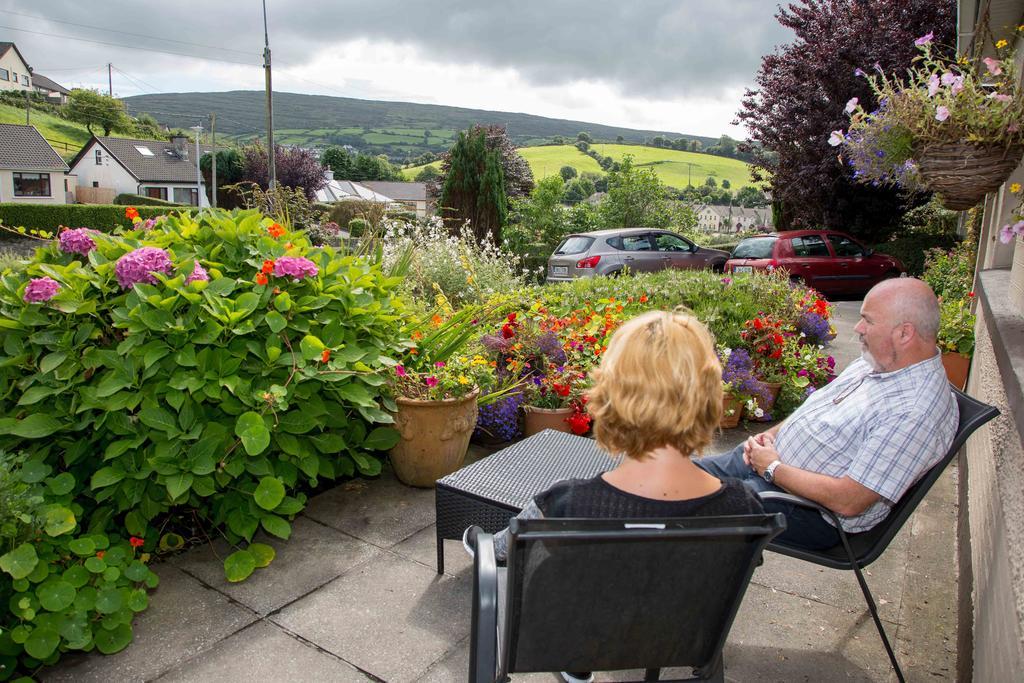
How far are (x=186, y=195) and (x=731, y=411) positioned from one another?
237 ft

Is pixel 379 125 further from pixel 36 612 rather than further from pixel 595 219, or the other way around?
pixel 36 612

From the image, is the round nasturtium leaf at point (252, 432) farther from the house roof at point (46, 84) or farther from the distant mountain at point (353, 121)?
the house roof at point (46, 84)

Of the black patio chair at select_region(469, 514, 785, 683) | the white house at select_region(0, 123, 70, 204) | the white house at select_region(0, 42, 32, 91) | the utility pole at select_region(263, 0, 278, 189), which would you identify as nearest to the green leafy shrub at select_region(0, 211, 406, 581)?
the black patio chair at select_region(469, 514, 785, 683)

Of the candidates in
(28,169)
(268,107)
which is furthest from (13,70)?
(268,107)

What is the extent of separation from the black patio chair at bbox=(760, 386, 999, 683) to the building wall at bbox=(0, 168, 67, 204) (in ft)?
195

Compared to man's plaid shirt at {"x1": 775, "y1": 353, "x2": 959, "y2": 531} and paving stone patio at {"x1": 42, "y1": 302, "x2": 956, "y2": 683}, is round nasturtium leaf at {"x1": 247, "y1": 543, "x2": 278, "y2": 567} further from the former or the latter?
man's plaid shirt at {"x1": 775, "y1": 353, "x2": 959, "y2": 531}

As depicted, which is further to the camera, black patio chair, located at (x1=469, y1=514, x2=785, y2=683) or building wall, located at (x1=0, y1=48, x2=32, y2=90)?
building wall, located at (x1=0, y1=48, x2=32, y2=90)

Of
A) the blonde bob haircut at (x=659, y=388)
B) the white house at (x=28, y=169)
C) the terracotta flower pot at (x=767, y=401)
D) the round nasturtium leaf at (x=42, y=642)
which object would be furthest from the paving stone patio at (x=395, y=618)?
the white house at (x=28, y=169)

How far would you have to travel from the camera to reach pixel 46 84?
120 m

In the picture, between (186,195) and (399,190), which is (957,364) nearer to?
(186,195)

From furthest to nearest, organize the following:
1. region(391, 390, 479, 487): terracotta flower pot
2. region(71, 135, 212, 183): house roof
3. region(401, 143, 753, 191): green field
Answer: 1. region(401, 143, 753, 191): green field
2. region(71, 135, 212, 183): house roof
3. region(391, 390, 479, 487): terracotta flower pot

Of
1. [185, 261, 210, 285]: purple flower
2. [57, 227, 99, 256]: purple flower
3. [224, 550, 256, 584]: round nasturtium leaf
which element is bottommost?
[224, 550, 256, 584]: round nasturtium leaf

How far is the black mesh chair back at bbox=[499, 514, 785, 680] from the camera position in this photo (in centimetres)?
142

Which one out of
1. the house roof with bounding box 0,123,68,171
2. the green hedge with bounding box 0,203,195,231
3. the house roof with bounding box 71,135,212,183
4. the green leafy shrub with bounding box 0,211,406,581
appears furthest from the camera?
the house roof with bounding box 71,135,212,183
